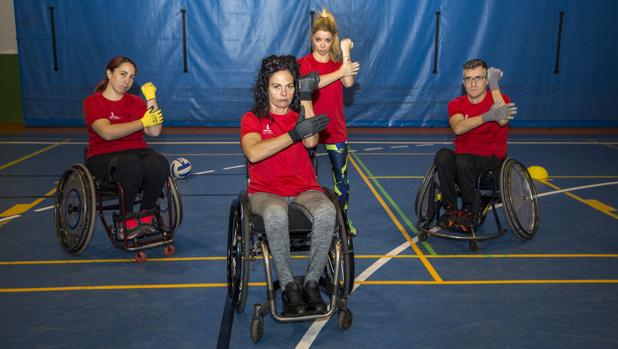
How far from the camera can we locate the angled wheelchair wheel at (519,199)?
3.89 m

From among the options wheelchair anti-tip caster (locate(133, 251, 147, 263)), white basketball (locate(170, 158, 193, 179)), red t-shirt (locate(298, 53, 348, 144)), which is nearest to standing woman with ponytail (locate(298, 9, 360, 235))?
red t-shirt (locate(298, 53, 348, 144))

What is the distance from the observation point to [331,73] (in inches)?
149

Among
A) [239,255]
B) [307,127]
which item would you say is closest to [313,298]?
[239,255]

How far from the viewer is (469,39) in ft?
30.0

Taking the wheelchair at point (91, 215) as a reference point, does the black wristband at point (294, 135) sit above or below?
above

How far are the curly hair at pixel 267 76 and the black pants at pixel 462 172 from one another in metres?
1.28

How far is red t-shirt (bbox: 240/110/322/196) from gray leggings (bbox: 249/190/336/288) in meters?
0.15

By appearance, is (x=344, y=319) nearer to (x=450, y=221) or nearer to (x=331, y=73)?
(x=450, y=221)

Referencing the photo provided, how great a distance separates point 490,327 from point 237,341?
1208 millimetres

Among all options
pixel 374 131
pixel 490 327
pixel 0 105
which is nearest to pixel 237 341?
pixel 490 327

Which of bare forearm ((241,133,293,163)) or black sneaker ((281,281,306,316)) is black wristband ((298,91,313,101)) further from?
black sneaker ((281,281,306,316))

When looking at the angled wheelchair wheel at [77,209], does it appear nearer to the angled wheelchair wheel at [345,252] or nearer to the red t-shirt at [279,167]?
the red t-shirt at [279,167]

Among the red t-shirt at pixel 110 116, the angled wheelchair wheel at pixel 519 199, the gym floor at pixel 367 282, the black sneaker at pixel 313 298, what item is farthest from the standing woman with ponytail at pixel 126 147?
the angled wheelchair wheel at pixel 519 199

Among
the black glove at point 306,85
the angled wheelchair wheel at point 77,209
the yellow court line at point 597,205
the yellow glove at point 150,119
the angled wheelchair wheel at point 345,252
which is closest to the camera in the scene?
the angled wheelchair wheel at point 345,252
